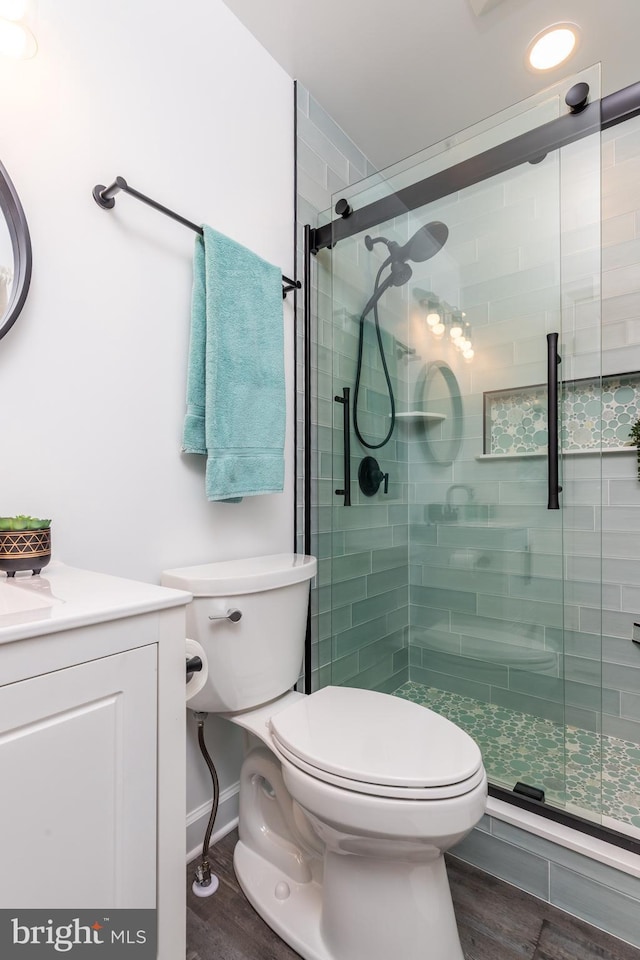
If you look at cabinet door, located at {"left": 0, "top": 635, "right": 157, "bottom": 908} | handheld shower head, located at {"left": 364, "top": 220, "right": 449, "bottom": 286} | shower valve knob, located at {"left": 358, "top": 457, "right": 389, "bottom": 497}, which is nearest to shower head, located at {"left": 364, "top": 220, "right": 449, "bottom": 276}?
handheld shower head, located at {"left": 364, "top": 220, "right": 449, "bottom": 286}

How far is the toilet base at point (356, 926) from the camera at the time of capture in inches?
36.4

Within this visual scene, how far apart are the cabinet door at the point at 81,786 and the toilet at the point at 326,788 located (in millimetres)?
235

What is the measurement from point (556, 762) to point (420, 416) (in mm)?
1144

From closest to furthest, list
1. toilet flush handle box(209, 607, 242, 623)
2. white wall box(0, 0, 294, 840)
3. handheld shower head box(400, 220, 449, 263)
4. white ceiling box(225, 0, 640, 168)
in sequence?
white wall box(0, 0, 294, 840), toilet flush handle box(209, 607, 242, 623), white ceiling box(225, 0, 640, 168), handheld shower head box(400, 220, 449, 263)

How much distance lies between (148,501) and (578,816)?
1.32m

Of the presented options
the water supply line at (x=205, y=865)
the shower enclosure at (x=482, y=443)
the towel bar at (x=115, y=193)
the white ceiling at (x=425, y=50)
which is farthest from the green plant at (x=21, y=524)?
the white ceiling at (x=425, y=50)

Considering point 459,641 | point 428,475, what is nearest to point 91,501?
point 428,475

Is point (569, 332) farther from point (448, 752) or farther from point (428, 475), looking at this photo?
point (448, 752)

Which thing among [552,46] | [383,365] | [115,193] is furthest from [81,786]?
[552,46]

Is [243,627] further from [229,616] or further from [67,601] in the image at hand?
[67,601]

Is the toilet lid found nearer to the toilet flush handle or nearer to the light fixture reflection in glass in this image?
the toilet flush handle

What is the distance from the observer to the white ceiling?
149cm

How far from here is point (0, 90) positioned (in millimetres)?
956

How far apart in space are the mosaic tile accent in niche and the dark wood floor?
1138 mm
